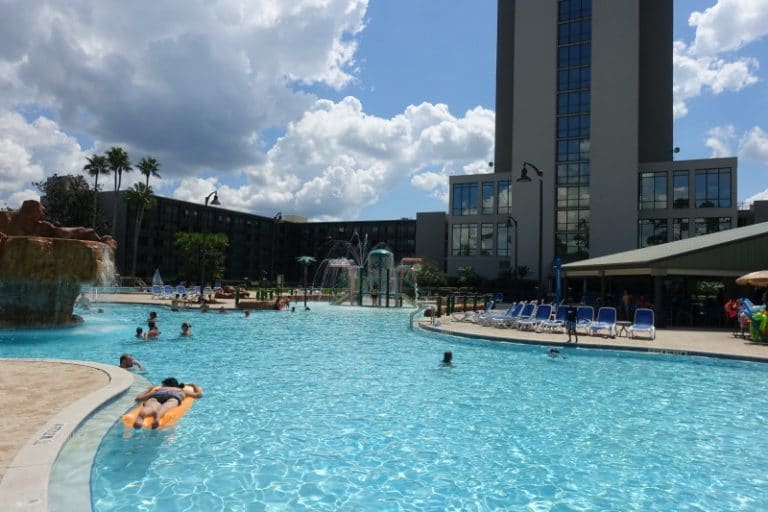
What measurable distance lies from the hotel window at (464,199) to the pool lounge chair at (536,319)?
41.6 m

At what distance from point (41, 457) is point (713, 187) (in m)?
59.6

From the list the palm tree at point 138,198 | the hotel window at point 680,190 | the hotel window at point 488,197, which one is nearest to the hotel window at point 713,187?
the hotel window at point 680,190

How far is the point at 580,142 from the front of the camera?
186 ft

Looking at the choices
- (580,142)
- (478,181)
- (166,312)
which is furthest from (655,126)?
(166,312)

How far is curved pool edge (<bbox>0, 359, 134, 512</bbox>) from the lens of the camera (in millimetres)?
4457

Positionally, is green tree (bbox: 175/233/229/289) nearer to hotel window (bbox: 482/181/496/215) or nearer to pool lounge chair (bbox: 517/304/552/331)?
hotel window (bbox: 482/181/496/215)

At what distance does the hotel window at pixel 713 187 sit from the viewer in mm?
51469

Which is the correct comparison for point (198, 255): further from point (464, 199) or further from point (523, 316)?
point (523, 316)

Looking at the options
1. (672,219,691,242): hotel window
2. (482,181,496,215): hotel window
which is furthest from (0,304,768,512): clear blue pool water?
(482,181,496,215): hotel window

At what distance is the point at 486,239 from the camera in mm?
61375

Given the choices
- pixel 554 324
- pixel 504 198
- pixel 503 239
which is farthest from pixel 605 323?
pixel 504 198

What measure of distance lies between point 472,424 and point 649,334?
1323 cm

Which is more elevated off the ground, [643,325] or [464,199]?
[464,199]

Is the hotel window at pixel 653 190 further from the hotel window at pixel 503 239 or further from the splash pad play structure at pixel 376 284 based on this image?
the splash pad play structure at pixel 376 284
